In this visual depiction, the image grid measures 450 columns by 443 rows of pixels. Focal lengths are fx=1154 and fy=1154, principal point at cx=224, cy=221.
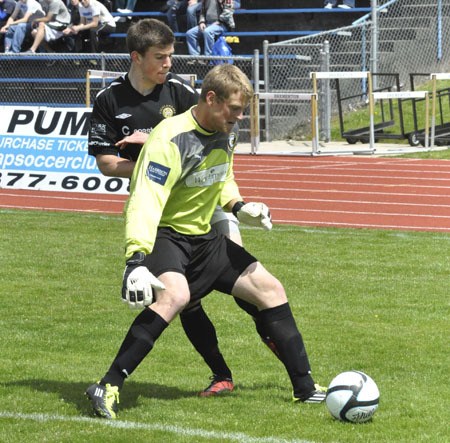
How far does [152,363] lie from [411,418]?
2.01m

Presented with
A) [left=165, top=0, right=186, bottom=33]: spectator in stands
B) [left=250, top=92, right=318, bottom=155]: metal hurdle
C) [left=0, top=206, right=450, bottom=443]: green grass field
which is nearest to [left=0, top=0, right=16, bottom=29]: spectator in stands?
[left=165, top=0, right=186, bottom=33]: spectator in stands

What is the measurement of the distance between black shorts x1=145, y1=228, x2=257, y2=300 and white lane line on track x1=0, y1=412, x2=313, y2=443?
2.43 feet

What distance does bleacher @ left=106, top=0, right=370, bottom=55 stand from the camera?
25656mm

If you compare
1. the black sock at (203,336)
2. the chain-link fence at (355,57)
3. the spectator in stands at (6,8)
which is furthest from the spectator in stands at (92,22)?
the black sock at (203,336)

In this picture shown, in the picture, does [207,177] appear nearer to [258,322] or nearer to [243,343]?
[258,322]

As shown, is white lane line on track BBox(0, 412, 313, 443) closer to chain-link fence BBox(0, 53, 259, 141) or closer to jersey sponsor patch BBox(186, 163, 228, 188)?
jersey sponsor patch BBox(186, 163, 228, 188)

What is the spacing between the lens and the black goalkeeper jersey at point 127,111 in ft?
20.9

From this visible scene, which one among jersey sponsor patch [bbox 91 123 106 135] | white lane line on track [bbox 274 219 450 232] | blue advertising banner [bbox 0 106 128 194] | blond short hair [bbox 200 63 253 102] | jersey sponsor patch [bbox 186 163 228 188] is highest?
blond short hair [bbox 200 63 253 102]

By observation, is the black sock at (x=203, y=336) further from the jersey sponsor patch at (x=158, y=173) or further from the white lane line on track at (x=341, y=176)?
the white lane line on track at (x=341, y=176)

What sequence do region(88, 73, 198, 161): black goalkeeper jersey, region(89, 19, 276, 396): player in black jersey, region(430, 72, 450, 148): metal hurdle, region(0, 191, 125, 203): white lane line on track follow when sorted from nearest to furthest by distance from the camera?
region(89, 19, 276, 396): player in black jersey
region(88, 73, 198, 161): black goalkeeper jersey
region(0, 191, 125, 203): white lane line on track
region(430, 72, 450, 148): metal hurdle

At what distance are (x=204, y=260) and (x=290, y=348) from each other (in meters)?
0.64

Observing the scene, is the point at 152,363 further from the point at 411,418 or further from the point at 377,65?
the point at 377,65

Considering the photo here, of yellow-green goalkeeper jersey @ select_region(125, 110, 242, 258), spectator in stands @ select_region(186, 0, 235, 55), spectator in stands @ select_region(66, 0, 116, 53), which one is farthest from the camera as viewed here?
spectator in stands @ select_region(66, 0, 116, 53)

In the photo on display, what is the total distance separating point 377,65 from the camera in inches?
956
